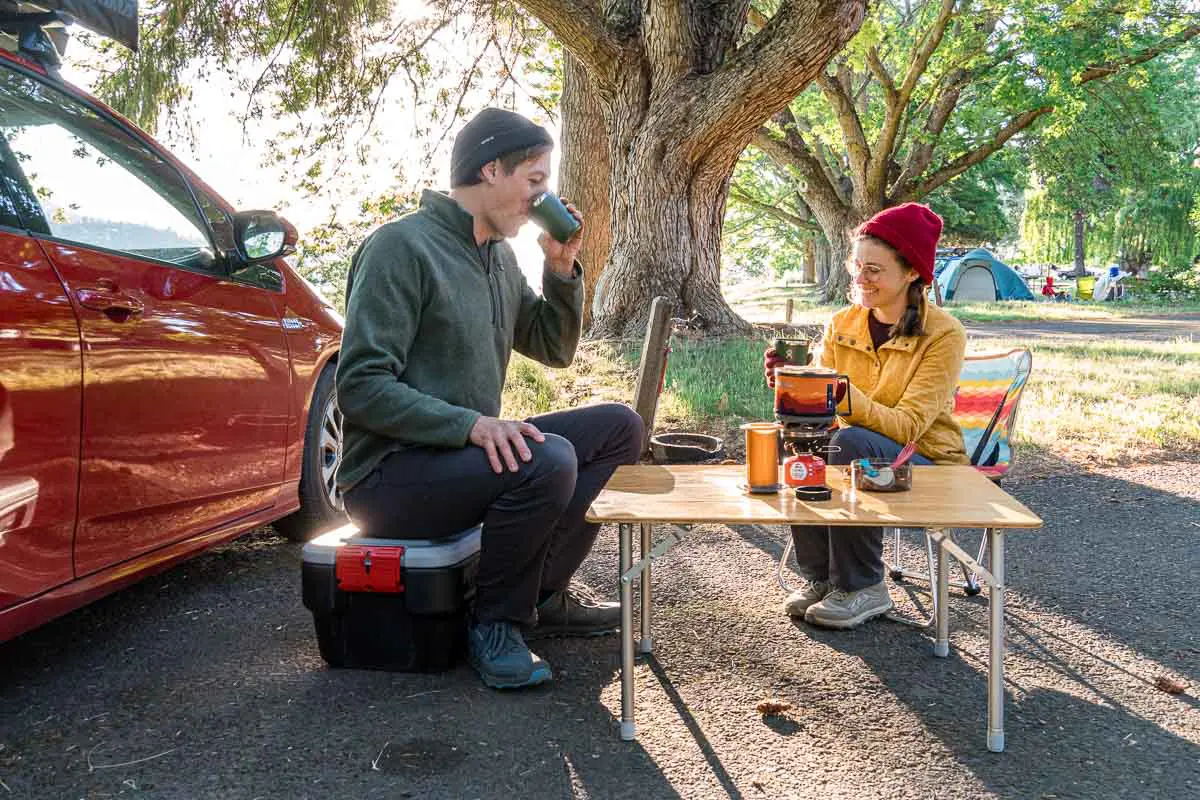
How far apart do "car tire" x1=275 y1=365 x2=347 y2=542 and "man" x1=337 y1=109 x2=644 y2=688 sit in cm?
121

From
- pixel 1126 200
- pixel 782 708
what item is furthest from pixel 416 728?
pixel 1126 200

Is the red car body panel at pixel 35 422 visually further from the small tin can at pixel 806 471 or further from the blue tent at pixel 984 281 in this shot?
the blue tent at pixel 984 281

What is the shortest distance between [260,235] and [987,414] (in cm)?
312

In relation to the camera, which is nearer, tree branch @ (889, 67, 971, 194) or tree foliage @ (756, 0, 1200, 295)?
tree foliage @ (756, 0, 1200, 295)

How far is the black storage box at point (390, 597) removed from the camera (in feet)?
10.3

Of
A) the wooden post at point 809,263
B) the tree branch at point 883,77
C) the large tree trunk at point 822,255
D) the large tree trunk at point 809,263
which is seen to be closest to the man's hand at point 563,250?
the tree branch at point 883,77

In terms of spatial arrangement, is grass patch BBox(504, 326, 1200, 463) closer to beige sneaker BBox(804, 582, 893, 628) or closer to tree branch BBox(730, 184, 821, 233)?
beige sneaker BBox(804, 582, 893, 628)

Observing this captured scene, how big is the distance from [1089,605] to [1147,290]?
28.8 m

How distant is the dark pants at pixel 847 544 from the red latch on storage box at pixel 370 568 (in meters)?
1.46

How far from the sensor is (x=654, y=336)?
5508 mm

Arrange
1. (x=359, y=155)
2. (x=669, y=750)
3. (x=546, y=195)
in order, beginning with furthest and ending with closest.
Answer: (x=359, y=155) → (x=546, y=195) → (x=669, y=750)

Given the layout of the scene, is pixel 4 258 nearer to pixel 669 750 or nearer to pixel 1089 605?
pixel 669 750

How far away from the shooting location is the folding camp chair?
4.17 m

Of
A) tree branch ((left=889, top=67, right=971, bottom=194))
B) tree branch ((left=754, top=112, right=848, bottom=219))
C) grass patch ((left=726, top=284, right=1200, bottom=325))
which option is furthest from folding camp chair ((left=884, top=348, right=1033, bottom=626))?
tree branch ((left=889, top=67, right=971, bottom=194))
